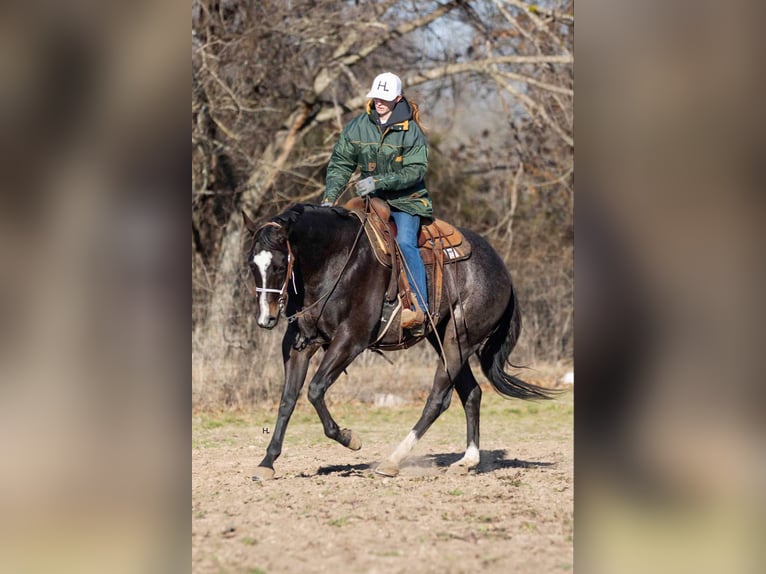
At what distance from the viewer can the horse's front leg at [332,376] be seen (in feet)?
23.3

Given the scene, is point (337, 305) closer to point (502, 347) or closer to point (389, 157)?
point (389, 157)

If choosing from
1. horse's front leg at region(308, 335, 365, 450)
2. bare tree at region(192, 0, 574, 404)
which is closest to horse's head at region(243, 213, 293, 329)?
horse's front leg at region(308, 335, 365, 450)

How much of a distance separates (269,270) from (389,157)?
1.49 metres

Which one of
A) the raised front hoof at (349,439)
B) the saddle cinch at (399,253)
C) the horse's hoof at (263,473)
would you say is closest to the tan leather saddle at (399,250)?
the saddle cinch at (399,253)

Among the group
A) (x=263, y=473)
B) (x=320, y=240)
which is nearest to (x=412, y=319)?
(x=320, y=240)

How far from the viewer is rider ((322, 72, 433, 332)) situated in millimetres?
7410

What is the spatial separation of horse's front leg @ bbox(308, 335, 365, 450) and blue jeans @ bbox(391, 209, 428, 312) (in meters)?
0.65

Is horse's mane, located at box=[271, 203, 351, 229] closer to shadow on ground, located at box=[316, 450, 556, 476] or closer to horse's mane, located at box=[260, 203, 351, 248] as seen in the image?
horse's mane, located at box=[260, 203, 351, 248]
